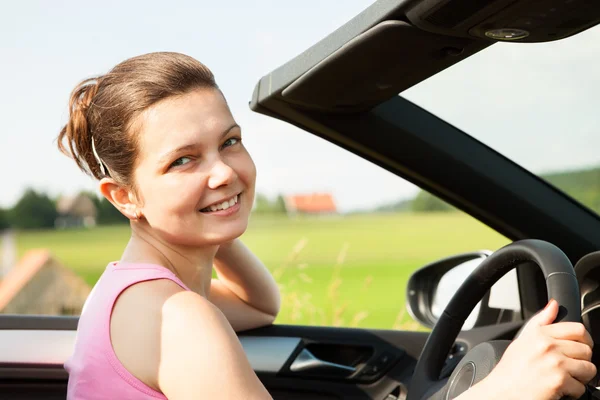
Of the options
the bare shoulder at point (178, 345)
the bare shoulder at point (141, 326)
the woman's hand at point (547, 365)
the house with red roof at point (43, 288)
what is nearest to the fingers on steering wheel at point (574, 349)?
the woman's hand at point (547, 365)

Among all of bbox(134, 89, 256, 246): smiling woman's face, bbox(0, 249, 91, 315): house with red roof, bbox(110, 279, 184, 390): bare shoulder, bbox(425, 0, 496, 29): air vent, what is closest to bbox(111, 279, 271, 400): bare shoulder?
bbox(110, 279, 184, 390): bare shoulder

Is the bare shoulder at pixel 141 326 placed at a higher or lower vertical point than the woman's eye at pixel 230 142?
lower

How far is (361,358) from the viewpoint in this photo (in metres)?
2.64

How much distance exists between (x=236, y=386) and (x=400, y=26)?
75 centimetres

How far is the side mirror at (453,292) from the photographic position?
94.2 inches

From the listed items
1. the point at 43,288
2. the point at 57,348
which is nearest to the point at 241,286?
the point at 57,348

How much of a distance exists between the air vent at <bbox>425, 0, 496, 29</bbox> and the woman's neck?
0.82m

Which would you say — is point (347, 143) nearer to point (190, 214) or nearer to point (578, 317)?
point (190, 214)

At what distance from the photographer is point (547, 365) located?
4.54 feet

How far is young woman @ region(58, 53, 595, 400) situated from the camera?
1521 millimetres

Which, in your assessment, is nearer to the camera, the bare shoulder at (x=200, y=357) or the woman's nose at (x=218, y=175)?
the bare shoulder at (x=200, y=357)

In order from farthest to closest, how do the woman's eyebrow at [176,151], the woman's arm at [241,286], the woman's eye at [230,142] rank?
the woman's arm at [241,286] < the woman's eye at [230,142] < the woman's eyebrow at [176,151]

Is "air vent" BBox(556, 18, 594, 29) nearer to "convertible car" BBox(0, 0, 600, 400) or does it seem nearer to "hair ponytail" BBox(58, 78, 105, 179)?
"convertible car" BBox(0, 0, 600, 400)

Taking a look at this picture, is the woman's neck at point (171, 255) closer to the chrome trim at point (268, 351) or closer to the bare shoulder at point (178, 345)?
the bare shoulder at point (178, 345)
